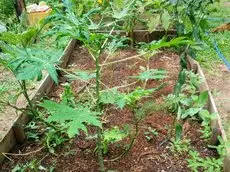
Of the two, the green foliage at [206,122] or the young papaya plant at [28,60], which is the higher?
the young papaya plant at [28,60]

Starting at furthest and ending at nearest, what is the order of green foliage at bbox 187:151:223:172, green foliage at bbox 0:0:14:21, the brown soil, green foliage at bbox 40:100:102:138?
1. green foliage at bbox 0:0:14:21
2. the brown soil
3. green foliage at bbox 187:151:223:172
4. green foliage at bbox 40:100:102:138

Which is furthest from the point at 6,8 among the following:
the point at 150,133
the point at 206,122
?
the point at 206,122

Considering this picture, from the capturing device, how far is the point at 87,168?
7.57 feet

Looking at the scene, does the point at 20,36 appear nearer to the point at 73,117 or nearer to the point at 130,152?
the point at 73,117

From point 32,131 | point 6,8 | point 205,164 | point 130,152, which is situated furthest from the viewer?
point 6,8

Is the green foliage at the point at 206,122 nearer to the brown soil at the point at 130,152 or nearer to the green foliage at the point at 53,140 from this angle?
the brown soil at the point at 130,152

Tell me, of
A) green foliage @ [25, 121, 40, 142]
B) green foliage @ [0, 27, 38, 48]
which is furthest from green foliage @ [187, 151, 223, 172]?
green foliage @ [0, 27, 38, 48]

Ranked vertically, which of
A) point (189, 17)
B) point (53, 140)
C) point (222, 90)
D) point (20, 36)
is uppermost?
point (20, 36)

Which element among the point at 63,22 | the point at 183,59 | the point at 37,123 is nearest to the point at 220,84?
the point at 183,59

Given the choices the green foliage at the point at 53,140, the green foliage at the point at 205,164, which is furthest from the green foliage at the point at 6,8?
the green foliage at the point at 205,164

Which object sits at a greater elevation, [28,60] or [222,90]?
[28,60]

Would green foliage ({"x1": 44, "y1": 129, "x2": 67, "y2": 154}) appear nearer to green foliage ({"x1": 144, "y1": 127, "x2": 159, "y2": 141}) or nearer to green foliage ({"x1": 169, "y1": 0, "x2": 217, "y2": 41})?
green foliage ({"x1": 144, "y1": 127, "x2": 159, "y2": 141})

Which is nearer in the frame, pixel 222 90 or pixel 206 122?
pixel 206 122

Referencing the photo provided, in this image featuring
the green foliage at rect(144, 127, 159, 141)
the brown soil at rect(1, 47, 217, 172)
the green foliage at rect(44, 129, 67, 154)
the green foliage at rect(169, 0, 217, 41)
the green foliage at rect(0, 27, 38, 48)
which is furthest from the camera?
the green foliage at rect(144, 127, 159, 141)
